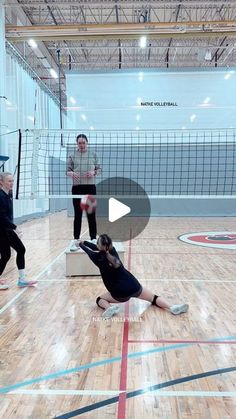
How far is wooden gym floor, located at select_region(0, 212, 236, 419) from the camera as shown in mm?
1985

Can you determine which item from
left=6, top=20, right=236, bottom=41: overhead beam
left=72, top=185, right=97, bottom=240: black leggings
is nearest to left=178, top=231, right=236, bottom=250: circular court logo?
left=72, top=185, right=97, bottom=240: black leggings

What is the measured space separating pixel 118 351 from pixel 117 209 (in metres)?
10.9

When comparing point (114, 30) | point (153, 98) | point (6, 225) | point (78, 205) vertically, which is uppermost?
point (114, 30)

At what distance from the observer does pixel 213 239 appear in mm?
8086

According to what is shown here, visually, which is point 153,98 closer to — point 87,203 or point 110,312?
point 87,203

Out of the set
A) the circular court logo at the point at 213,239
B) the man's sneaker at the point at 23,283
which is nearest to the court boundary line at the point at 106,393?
the man's sneaker at the point at 23,283

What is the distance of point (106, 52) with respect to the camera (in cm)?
→ 1320

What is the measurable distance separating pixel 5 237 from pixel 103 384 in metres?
2.36

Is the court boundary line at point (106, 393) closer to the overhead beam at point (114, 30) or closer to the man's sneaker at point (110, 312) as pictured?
the man's sneaker at point (110, 312)

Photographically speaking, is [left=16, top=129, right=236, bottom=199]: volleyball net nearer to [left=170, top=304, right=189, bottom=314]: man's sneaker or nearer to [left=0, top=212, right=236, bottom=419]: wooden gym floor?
[left=0, top=212, right=236, bottom=419]: wooden gym floor

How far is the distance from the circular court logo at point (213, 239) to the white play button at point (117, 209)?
15.1ft

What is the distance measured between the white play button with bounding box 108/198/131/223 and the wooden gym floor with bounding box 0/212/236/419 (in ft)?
26.6

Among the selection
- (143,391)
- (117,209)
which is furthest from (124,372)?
(117,209)

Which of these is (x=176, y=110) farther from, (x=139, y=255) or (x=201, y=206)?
(x=139, y=255)
